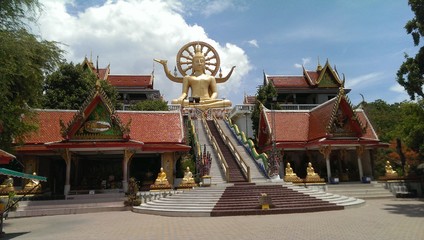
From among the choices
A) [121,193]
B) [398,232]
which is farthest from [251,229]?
[121,193]

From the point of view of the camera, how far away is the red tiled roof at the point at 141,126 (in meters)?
19.5

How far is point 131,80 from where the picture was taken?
4241 centimetres

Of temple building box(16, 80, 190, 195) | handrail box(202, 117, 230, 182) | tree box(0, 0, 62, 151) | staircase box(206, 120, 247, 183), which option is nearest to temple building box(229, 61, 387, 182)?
staircase box(206, 120, 247, 183)

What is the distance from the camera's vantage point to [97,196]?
55.2 feet

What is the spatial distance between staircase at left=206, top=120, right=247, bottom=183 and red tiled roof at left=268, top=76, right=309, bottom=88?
46.6 ft

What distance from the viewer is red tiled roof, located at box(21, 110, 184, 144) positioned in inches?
767

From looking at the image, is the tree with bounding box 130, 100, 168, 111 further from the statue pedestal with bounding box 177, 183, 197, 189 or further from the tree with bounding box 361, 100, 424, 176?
the tree with bounding box 361, 100, 424, 176

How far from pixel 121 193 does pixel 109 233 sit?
28.6ft

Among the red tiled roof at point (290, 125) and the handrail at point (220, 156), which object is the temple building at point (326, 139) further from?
the handrail at point (220, 156)

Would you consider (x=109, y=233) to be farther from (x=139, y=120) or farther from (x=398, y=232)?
(x=139, y=120)

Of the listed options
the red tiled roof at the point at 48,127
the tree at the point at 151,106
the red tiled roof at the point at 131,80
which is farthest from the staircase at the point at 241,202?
the red tiled roof at the point at 131,80

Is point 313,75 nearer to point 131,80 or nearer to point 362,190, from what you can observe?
point 131,80

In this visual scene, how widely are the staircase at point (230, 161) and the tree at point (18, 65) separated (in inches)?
381

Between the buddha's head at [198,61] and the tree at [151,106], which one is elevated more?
the buddha's head at [198,61]
